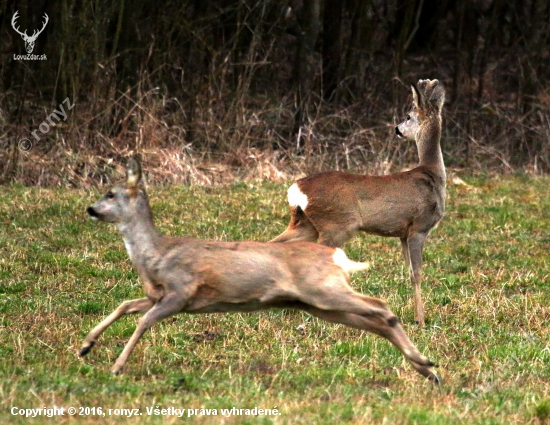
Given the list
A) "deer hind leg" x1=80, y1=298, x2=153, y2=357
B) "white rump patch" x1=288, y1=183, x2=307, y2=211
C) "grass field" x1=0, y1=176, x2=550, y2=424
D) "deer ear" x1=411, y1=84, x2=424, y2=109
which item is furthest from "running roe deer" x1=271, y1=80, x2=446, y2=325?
"deer hind leg" x1=80, y1=298, x2=153, y2=357

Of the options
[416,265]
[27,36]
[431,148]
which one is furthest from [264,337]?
[27,36]

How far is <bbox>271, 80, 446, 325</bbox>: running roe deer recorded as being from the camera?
7.69m

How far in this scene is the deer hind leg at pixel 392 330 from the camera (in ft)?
18.3

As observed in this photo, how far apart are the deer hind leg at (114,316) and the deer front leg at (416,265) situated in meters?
2.49

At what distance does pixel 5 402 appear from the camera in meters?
4.71

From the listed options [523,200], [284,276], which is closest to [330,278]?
[284,276]

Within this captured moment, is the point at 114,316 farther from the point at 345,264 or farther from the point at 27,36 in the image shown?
the point at 27,36

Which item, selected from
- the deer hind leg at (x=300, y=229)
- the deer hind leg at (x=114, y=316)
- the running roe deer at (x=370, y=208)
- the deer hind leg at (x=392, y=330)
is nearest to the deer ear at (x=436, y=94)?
the running roe deer at (x=370, y=208)

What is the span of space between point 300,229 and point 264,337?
1.34 meters

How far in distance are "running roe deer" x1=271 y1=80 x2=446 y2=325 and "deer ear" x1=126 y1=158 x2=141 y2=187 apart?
178cm

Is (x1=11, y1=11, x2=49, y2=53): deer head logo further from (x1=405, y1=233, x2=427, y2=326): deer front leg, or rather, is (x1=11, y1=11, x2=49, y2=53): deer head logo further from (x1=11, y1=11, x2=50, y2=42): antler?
(x1=405, y1=233, x2=427, y2=326): deer front leg

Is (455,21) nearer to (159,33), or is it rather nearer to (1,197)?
(159,33)

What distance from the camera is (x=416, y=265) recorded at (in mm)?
7941

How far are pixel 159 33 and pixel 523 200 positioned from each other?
6188mm
